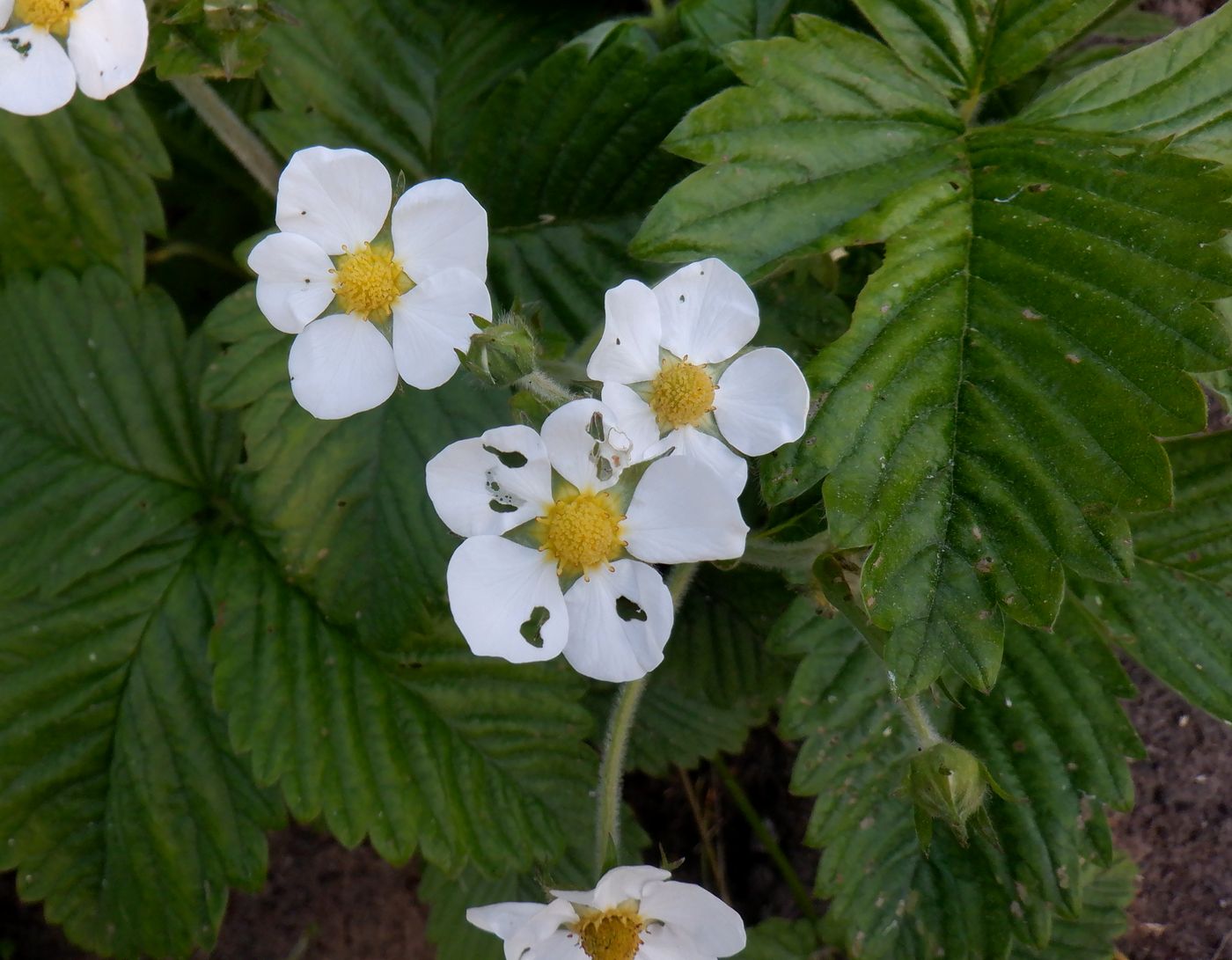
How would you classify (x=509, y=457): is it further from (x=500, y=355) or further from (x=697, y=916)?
(x=697, y=916)

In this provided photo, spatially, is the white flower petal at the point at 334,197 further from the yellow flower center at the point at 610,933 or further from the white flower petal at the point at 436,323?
the yellow flower center at the point at 610,933

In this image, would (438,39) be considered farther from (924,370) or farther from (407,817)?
(407,817)

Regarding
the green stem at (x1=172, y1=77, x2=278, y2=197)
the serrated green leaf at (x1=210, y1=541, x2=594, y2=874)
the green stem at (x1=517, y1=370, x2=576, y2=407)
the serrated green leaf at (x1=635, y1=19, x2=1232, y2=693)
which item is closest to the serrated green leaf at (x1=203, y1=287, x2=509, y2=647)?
the serrated green leaf at (x1=210, y1=541, x2=594, y2=874)

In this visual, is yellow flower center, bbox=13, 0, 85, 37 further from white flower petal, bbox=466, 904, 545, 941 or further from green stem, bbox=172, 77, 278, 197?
white flower petal, bbox=466, 904, 545, 941

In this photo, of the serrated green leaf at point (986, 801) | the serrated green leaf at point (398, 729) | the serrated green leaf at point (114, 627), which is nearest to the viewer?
the serrated green leaf at point (986, 801)

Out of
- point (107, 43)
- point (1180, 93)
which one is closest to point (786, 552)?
point (1180, 93)

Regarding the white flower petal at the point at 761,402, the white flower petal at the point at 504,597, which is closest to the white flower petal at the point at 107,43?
the white flower petal at the point at 504,597
